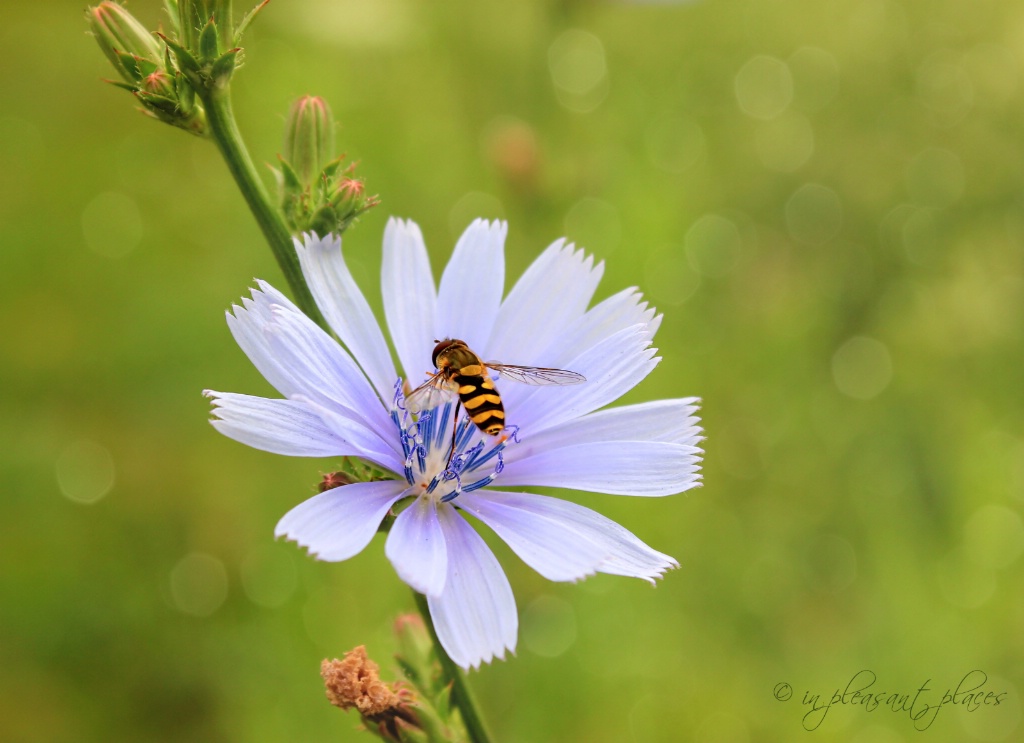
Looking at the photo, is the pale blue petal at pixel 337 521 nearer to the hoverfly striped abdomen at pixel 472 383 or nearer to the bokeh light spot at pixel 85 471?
the hoverfly striped abdomen at pixel 472 383

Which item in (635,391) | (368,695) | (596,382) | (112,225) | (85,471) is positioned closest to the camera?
(368,695)

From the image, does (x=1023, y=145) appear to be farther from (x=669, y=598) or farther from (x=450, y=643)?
(x=450, y=643)

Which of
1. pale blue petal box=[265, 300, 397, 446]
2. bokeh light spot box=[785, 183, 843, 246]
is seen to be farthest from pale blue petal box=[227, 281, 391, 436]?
bokeh light spot box=[785, 183, 843, 246]

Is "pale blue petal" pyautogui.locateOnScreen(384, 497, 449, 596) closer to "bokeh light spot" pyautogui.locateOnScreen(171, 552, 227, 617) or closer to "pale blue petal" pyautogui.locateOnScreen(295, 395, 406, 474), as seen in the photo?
"pale blue petal" pyautogui.locateOnScreen(295, 395, 406, 474)

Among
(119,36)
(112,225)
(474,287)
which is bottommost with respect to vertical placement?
(474,287)

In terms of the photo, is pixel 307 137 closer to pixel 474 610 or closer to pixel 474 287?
pixel 474 287

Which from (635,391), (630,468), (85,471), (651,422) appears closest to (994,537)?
(635,391)
